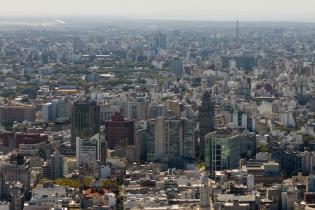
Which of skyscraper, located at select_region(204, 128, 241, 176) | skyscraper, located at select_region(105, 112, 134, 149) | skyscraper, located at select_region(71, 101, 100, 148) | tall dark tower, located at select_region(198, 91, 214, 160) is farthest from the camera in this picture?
skyscraper, located at select_region(71, 101, 100, 148)

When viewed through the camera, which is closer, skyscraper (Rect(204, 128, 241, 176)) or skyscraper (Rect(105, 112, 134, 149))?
skyscraper (Rect(204, 128, 241, 176))

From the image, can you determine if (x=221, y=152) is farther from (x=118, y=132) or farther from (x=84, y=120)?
(x=84, y=120)

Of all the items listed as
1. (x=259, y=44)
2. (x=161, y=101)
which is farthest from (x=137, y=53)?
(x=161, y=101)

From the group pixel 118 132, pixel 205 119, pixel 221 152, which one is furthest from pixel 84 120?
pixel 221 152

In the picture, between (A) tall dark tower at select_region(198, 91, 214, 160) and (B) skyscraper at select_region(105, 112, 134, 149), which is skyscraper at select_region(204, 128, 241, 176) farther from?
(B) skyscraper at select_region(105, 112, 134, 149)

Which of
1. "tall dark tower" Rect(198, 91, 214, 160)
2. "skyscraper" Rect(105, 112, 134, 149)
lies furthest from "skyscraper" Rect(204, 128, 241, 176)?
"skyscraper" Rect(105, 112, 134, 149)

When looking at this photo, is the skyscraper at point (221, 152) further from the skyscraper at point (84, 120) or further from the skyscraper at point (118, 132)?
the skyscraper at point (84, 120)

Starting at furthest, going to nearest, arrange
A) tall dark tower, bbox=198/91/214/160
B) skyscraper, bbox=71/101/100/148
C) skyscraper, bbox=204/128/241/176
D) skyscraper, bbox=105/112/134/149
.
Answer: skyscraper, bbox=71/101/100/148 → skyscraper, bbox=105/112/134/149 → tall dark tower, bbox=198/91/214/160 → skyscraper, bbox=204/128/241/176

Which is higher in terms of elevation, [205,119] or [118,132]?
[205,119]

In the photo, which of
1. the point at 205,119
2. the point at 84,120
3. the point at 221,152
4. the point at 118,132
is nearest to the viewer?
the point at 221,152

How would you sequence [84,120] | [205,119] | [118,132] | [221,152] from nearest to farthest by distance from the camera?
[221,152], [118,132], [205,119], [84,120]

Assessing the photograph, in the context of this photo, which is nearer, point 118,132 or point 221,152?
point 221,152
